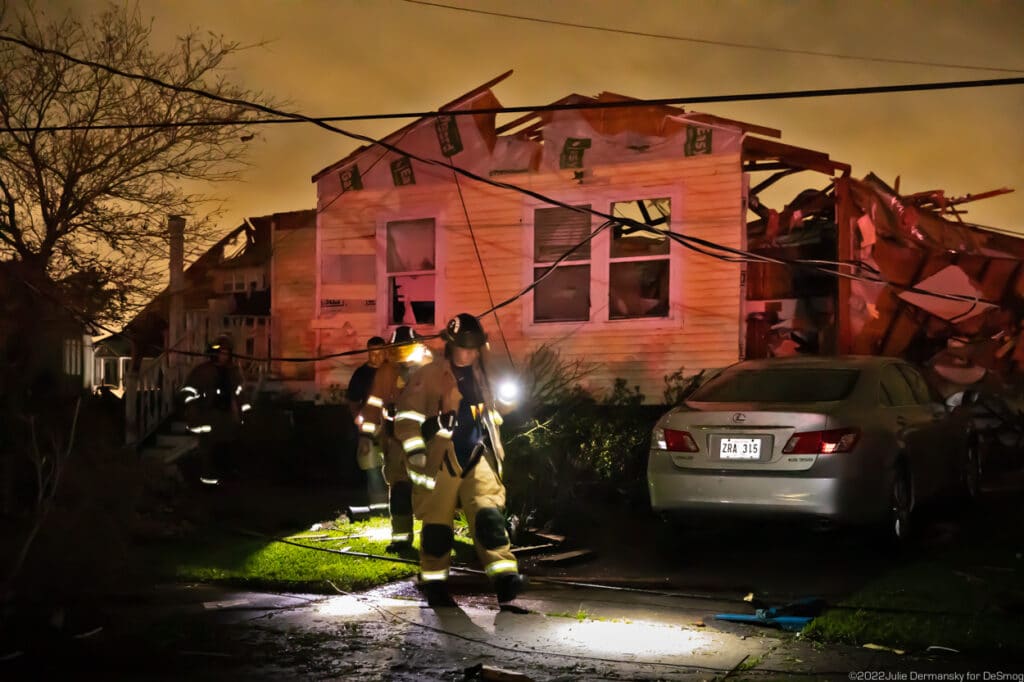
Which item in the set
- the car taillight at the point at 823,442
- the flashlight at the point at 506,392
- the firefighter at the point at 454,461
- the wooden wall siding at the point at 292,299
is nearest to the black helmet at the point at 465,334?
the firefighter at the point at 454,461

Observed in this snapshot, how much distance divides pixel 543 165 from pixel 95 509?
28.6 feet

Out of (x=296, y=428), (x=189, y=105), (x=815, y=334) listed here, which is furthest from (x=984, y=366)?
(x=189, y=105)

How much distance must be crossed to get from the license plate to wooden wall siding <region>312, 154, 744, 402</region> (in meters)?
5.42

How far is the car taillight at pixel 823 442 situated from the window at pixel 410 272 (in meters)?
8.25

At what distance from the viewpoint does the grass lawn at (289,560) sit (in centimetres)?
733

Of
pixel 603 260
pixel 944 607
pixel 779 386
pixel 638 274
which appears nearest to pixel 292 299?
pixel 603 260

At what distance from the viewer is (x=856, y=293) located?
13180 mm

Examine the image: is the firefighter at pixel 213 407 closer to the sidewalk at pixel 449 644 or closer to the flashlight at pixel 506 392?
the sidewalk at pixel 449 644

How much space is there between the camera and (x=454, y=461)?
6.58 metres

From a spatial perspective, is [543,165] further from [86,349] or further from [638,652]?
[638,652]

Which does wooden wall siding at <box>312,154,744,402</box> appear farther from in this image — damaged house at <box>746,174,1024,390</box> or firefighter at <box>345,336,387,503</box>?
firefighter at <box>345,336,387,503</box>

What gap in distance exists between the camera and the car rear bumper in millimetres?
7305

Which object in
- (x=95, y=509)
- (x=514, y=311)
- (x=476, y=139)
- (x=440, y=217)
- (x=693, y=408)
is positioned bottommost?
(x=95, y=509)

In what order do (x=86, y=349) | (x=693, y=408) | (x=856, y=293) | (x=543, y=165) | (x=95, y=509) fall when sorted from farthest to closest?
(x=86, y=349) → (x=543, y=165) → (x=856, y=293) → (x=693, y=408) → (x=95, y=509)
